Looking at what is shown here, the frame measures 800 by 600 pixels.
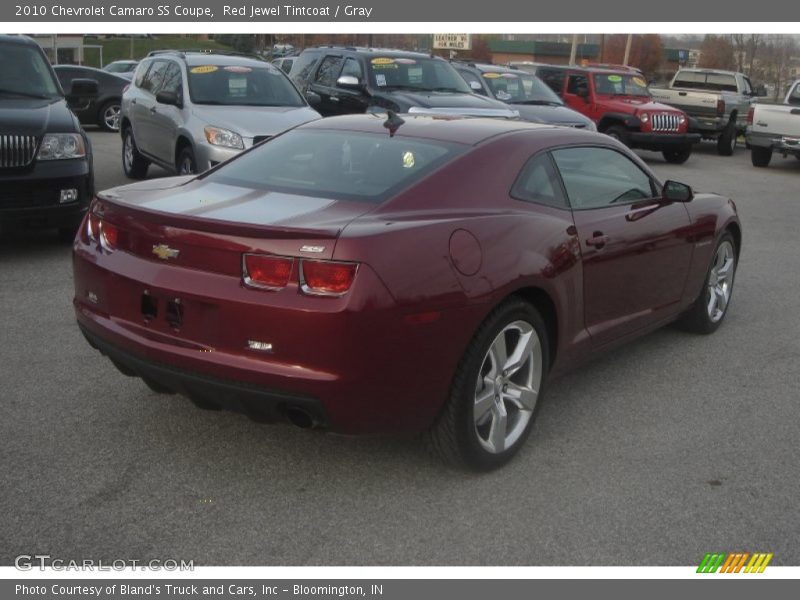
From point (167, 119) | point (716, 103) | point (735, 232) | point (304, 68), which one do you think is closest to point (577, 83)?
point (716, 103)

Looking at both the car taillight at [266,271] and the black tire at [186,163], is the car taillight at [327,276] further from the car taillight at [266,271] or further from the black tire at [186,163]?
the black tire at [186,163]

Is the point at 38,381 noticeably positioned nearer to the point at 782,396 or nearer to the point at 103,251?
the point at 103,251

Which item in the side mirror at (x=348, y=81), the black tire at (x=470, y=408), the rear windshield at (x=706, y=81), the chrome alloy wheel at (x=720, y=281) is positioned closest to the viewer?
the black tire at (x=470, y=408)

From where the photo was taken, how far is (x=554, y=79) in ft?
65.9

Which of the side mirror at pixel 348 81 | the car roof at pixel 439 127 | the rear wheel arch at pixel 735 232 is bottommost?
the rear wheel arch at pixel 735 232

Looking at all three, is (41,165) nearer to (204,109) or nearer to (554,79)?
(204,109)

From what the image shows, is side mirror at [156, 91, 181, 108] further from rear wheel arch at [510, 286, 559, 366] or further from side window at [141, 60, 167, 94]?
→ rear wheel arch at [510, 286, 559, 366]

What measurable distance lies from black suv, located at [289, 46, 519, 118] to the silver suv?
115cm

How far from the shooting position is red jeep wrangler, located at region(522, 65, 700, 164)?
18.0 m

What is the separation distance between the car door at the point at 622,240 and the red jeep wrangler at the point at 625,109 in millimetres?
12522

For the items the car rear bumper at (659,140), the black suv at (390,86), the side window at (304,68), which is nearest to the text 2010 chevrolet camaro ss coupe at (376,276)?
the black suv at (390,86)

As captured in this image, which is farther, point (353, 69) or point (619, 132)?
point (619, 132)

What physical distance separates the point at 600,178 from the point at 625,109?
1396 cm

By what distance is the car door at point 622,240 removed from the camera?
4.67 meters
